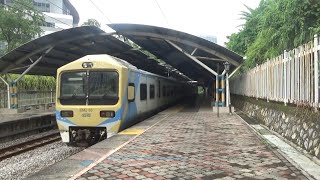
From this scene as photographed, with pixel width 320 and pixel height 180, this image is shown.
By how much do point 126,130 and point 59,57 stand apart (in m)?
12.6

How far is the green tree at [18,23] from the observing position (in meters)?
26.4

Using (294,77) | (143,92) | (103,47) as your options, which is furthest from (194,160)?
(103,47)

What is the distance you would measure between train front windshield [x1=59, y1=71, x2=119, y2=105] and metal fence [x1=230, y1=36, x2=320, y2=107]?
4.70m

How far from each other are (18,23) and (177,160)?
22.7m

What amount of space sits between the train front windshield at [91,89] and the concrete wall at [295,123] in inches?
183

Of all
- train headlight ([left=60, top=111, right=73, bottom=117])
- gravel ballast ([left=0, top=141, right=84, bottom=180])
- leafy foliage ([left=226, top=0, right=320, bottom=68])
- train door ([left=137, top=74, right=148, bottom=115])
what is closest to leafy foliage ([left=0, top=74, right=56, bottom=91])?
train door ([left=137, top=74, right=148, bottom=115])

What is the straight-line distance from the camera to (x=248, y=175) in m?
5.95

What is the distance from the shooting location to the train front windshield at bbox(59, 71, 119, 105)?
1176cm

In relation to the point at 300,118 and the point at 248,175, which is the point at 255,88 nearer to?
the point at 300,118

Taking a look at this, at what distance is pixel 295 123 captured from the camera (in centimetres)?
892

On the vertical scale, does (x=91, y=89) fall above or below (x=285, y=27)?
below

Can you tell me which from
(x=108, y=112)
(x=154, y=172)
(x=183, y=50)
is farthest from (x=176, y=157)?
(x=183, y=50)

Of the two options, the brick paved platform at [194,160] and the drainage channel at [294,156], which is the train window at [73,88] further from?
the drainage channel at [294,156]

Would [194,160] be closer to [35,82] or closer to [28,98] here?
[28,98]
